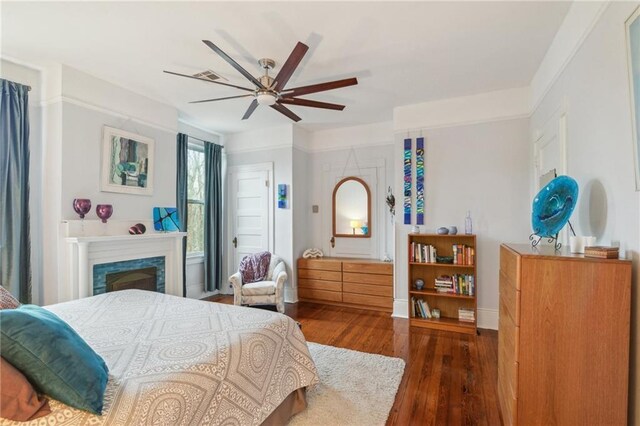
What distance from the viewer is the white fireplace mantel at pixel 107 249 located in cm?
279

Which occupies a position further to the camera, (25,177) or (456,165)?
(456,165)

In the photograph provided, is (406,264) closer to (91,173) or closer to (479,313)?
(479,313)

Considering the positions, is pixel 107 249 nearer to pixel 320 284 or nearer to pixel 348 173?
pixel 320 284

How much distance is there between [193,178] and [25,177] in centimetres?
214

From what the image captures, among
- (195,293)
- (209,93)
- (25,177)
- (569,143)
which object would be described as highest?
(209,93)

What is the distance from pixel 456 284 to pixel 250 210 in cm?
335

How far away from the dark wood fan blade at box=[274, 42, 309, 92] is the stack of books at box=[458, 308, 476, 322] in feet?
10.7

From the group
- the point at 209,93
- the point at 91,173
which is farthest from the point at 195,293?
the point at 209,93

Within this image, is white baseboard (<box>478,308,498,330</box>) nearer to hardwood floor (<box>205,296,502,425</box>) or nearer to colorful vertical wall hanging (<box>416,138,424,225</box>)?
hardwood floor (<box>205,296,502,425</box>)

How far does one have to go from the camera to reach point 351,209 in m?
4.85

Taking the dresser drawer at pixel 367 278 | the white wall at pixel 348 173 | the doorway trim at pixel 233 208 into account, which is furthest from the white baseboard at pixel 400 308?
the doorway trim at pixel 233 208

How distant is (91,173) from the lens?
121 inches

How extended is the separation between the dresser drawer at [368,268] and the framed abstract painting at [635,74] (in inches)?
121

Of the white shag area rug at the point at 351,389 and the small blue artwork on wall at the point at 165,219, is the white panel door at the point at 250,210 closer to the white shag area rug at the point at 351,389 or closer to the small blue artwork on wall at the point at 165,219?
the small blue artwork on wall at the point at 165,219
